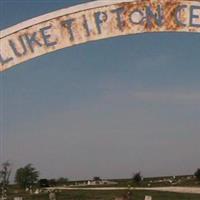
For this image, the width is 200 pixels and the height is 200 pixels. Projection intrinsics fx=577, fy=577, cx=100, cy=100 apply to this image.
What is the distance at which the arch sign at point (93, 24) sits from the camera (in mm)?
7141

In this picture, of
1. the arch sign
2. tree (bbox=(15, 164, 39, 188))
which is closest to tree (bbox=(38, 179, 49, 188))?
tree (bbox=(15, 164, 39, 188))

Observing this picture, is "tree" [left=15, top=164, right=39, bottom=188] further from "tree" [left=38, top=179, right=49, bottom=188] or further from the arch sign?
the arch sign

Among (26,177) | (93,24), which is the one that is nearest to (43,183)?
(26,177)

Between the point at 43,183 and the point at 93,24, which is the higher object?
the point at 43,183

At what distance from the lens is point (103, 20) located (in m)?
7.16

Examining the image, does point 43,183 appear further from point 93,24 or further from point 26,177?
point 93,24

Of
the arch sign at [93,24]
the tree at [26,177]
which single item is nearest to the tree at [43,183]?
the tree at [26,177]

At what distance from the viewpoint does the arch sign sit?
23.4 ft

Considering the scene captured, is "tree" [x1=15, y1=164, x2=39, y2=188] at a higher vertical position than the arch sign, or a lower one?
higher

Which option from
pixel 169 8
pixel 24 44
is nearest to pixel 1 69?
pixel 24 44

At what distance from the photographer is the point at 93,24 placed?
717cm

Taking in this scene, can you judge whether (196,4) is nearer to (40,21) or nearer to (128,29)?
(128,29)

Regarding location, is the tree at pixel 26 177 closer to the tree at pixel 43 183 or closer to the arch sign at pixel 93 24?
the tree at pixel 43 183

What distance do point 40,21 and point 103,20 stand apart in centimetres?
78
